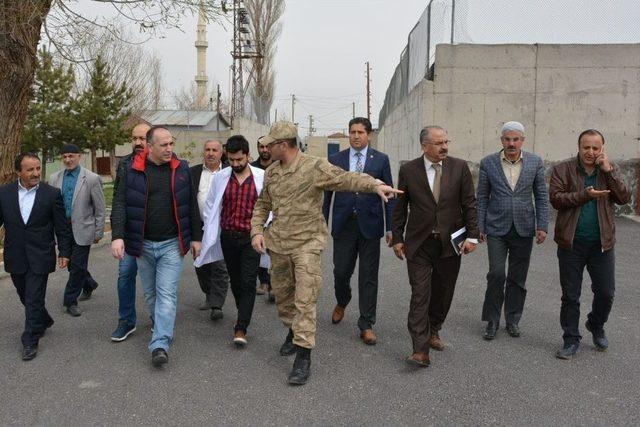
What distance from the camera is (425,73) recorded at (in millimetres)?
13445

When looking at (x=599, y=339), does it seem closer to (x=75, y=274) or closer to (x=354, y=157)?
(x=354, y=157)

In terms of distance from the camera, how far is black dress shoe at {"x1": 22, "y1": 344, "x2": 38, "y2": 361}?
448cm

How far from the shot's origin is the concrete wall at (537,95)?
12.7m

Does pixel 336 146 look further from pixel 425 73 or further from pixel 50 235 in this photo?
pixel 50 235

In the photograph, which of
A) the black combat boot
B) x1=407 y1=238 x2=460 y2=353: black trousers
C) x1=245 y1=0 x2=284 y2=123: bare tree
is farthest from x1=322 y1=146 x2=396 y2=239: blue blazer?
x1=245 y1=0 x2=284 y2=123: bare tree

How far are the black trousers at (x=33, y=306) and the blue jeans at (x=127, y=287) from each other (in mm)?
619

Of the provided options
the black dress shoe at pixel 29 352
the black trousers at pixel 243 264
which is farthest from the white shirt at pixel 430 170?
the black dress shoe at pixel 29 352

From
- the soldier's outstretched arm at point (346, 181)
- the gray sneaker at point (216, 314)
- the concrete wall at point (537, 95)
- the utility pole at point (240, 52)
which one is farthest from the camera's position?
the utility pole at point (240, 52)

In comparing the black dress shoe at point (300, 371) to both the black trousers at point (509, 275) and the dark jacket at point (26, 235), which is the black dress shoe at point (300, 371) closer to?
the black trousers at point (509, 275)

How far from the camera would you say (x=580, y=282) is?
15.1 feet

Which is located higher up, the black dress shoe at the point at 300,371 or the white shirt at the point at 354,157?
the white shirt at the point at 354,157

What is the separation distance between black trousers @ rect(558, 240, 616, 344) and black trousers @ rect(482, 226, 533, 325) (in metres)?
0.36

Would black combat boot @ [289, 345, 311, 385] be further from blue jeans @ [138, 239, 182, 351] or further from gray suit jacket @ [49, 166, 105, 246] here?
gray suit jacket @ [49, 166, 105, 246]

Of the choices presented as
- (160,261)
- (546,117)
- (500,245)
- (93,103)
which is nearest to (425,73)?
(546,117)
